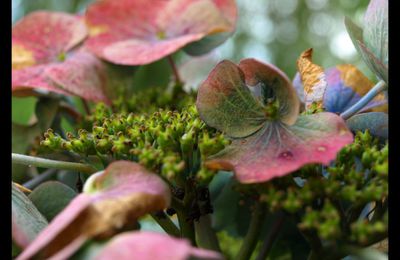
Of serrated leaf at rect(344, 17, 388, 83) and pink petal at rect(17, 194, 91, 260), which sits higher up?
serrated leaf at rect(344, 17, 388, 83)

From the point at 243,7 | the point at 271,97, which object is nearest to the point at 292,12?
the point at 243,7

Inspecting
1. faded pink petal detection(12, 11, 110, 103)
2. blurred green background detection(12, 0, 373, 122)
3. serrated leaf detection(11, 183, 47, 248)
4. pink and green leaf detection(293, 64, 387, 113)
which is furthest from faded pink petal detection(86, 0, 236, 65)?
blurred green background detection(12, 0, 373, 122)

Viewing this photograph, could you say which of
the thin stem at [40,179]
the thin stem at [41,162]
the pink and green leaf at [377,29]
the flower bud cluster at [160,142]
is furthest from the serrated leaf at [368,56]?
the thin stem at [40,179]

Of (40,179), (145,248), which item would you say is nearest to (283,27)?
(40,179)

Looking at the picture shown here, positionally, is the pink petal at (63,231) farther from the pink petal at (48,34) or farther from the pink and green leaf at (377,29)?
the pink petal at (48,34)

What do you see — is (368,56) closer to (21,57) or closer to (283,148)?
(283,148)

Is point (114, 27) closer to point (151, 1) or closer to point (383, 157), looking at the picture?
point (151, 1)

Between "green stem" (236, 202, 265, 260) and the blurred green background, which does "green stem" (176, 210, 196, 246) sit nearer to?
"green stem" (236, 202, 265, 260)
